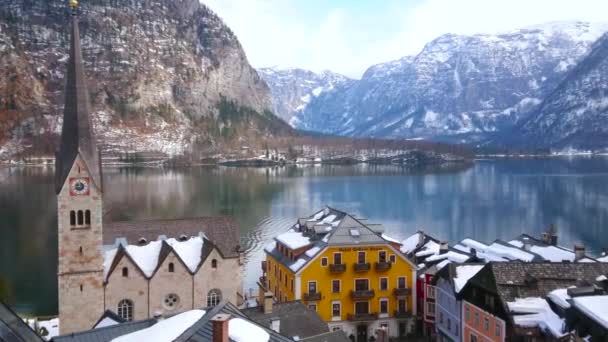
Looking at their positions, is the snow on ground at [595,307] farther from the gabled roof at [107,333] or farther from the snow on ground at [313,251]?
the snow on ground at [313,251]

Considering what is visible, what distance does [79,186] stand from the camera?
45094 mm

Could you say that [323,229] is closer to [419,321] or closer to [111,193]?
[419,321]

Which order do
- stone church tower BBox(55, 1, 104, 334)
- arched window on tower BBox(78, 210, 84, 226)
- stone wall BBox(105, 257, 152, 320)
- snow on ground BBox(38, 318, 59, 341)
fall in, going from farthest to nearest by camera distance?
1. snow on ground BBox(38, 318, 59, 341)
2. stone wall BBox(105, 257, 152, 320)
3. arched window on tower BBox(78, 210, 84, 226)
4. stone church tower BBox(55, 1, 104, 334)

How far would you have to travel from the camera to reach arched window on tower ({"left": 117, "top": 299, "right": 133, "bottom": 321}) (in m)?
48.0

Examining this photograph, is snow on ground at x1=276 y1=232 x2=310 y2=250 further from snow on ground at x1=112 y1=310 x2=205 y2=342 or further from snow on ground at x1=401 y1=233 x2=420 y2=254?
snow on ground at x1=112 y1=310 x2=205 y2=342

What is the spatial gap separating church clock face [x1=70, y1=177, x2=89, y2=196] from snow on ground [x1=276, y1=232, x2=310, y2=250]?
753 inches

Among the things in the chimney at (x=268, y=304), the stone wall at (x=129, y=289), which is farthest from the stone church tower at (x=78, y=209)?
the chimney at (x=268, y=304)

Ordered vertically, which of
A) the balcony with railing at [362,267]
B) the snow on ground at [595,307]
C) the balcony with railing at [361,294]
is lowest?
the balcony with railing at [361,294]

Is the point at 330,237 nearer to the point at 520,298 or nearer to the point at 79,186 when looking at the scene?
the point at 520,298

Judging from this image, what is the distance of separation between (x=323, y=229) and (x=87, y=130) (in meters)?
22.3

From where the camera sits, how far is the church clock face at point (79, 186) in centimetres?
4497

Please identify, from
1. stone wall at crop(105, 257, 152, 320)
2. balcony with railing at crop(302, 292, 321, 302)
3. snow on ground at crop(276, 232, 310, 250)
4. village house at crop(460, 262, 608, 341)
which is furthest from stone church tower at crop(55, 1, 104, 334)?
village house at crop(460, 262, 608, 341)

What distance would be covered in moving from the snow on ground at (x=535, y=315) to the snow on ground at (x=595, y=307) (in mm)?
1864

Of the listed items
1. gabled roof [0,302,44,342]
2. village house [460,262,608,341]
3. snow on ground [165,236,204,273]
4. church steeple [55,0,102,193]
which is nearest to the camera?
gabled roof [0,302,44,342]
